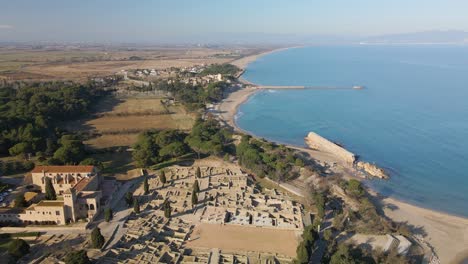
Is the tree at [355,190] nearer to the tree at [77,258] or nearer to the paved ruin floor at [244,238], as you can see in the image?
the paved ruin floor at [244,238]

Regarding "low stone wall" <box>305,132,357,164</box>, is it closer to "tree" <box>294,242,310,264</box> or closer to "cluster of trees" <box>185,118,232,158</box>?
"cluster of trees" <box>185,118,232,158</box>

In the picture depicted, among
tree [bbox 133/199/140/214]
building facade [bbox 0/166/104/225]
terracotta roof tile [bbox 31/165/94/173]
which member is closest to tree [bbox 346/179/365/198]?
tree [bbox 133/199/140/214]

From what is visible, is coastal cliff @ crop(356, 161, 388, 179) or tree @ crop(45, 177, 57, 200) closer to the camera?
tree @ crop(45, 177, 57, 200)

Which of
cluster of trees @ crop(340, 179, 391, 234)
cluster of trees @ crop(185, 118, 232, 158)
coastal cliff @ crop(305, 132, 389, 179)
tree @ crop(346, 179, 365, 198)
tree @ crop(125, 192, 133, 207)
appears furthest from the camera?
coastal cliff @ crop(305, 132, 389, 179)

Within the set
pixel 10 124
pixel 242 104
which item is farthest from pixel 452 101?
pixel 10 124

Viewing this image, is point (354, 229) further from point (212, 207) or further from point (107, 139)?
point (107, 139)
